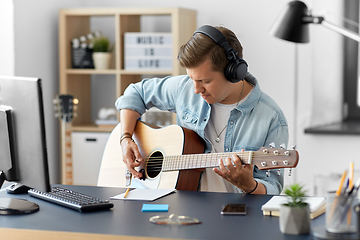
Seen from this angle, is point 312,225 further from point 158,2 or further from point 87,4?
point 87,4

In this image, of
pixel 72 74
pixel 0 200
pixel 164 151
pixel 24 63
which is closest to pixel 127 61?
pixel 72 74

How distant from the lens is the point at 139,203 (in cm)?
130

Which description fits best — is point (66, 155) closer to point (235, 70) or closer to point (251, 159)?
point (235, 70)

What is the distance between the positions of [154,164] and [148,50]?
1524 millimetres

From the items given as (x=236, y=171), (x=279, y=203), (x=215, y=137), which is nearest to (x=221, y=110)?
(x=215, y=137)

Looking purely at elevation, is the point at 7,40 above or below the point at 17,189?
above

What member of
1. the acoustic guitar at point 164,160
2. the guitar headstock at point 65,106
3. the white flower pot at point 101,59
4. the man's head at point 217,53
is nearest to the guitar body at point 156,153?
the acoustic guitar at point 164,160

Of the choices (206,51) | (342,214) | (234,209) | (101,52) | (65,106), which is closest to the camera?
(342,214)

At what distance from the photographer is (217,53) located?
1.54 metres

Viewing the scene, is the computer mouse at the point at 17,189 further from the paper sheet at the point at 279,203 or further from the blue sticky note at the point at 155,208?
the paper sheet at the point at 279,203

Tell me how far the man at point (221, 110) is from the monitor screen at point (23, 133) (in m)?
0.51

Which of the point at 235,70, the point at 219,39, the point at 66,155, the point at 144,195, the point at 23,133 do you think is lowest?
the point at 66,155

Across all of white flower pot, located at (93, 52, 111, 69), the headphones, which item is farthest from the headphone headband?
white flower pot, located at (93, 52, 111, 69)

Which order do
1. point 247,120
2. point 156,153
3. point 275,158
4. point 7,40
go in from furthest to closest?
1. point 7,40
2. point 156,153
3. point 247,120
4. point 275,158
